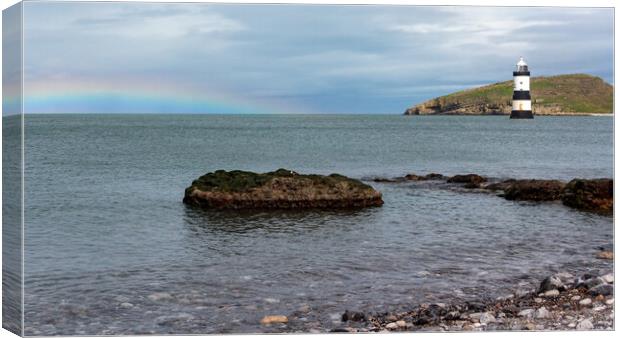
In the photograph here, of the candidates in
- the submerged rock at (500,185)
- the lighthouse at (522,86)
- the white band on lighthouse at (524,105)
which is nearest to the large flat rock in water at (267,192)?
the submerged rock at (500,185)

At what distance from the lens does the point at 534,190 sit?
23000 mm

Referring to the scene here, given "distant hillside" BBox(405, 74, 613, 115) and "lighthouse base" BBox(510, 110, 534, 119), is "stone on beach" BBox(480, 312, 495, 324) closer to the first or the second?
"distant hillside" BBox(405, 74, 613, 115)

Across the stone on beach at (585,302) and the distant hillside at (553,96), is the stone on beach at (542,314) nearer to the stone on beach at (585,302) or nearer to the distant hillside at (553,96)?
the stone on beach at (585,302)

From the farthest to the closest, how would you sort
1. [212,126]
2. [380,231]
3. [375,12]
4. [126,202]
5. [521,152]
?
[521,152], [212,126], [126,202], [380,231], [375,12]

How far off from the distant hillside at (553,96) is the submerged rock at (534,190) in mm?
2105

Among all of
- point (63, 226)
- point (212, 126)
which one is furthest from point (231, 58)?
point (212, 126)

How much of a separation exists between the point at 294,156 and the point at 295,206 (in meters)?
4.24

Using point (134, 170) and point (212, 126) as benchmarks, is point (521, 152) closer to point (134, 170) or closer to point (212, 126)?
point (212, 126)

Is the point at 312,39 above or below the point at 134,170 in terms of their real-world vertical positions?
above

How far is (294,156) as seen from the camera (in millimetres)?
24547

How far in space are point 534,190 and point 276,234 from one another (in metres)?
9.21

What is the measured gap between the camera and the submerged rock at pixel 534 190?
22.2 meters

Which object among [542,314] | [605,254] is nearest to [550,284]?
[542,314]

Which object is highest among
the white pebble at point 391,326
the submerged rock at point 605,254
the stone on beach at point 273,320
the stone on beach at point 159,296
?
the submerged rock at point 605,254
